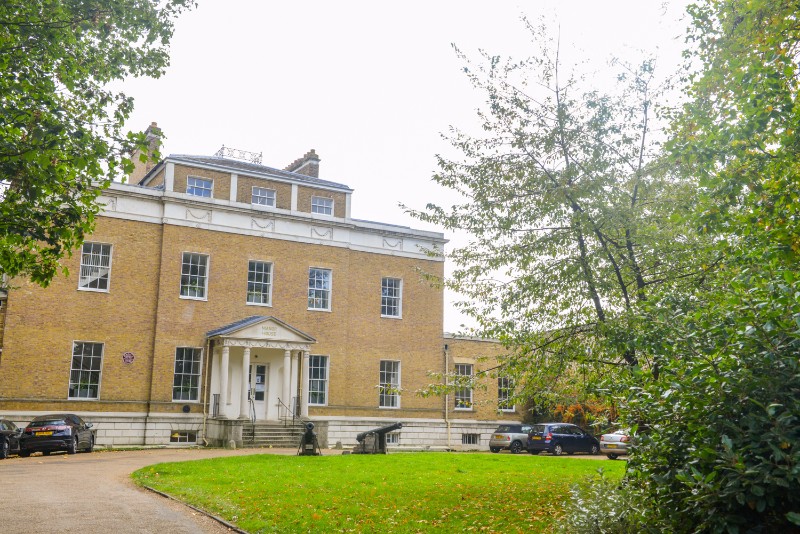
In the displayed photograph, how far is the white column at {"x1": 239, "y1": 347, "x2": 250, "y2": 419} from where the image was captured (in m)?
27.7

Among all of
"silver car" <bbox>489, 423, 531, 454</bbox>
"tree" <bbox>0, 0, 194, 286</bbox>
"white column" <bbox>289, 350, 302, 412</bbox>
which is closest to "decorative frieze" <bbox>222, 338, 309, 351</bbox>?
"white column" <bbox>289, 350, 302, 412</bbox>

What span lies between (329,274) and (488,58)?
65.4ft

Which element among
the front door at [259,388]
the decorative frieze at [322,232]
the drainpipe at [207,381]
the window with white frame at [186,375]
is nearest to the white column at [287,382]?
the front door at [259,388]

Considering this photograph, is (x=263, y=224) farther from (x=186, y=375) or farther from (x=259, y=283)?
(x=186, y=375)

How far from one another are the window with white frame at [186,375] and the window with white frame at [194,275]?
220cm

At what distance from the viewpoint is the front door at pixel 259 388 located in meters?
29.2

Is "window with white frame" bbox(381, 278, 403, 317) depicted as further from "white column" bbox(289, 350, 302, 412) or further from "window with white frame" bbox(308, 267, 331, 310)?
"white column" bbox(289, 350, 302, 412)

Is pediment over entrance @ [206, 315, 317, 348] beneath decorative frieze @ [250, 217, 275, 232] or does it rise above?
beneath

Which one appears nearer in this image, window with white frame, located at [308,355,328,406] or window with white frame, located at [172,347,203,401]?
window with white frame, located at [172,347,203,401]

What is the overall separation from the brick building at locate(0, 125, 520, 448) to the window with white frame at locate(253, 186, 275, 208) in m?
0.06

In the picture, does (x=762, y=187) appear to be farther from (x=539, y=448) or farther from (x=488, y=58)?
(x=539, y=448)

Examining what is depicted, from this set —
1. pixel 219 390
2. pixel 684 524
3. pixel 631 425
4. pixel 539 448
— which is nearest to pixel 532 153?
pixel 631 425

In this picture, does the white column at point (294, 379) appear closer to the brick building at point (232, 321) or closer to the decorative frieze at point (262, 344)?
the brick building at point (232, 321)

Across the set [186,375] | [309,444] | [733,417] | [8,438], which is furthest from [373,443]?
[733,417]
